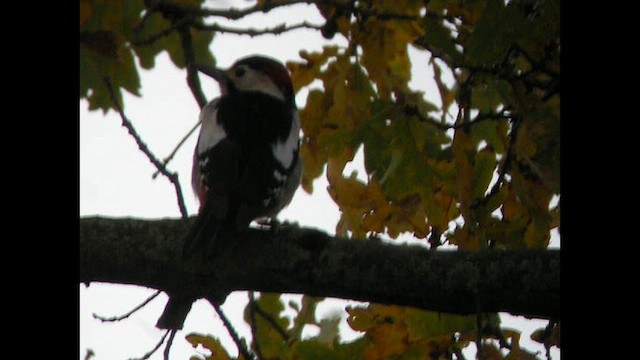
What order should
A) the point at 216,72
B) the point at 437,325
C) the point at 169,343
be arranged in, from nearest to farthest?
the point at 437,325
the point at 169,343
the point at 216,72

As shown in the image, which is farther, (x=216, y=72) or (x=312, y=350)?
(x=216, y=72)

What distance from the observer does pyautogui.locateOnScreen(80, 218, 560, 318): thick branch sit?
3387 mm

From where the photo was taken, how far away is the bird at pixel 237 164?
13.2 ft

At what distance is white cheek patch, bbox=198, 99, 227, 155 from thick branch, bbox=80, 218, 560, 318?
3.83 feet

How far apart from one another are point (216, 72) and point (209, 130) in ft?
2.79

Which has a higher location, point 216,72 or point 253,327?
point 216,72

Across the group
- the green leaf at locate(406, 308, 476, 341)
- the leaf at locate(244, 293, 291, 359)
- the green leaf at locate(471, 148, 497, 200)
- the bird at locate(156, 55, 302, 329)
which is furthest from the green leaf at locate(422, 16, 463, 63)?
the leaf at locate(244, 293, 291, 359)

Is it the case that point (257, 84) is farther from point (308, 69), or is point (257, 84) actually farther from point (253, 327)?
point (253, 327)

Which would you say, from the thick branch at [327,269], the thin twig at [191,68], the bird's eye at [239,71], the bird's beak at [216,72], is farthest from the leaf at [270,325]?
the bird's eye at [239,71]

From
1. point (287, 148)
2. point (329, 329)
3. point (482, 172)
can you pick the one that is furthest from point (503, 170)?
point (287, 148)

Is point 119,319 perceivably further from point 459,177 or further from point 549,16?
point 549,16

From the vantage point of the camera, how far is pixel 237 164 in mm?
4820

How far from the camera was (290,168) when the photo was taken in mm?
5074
